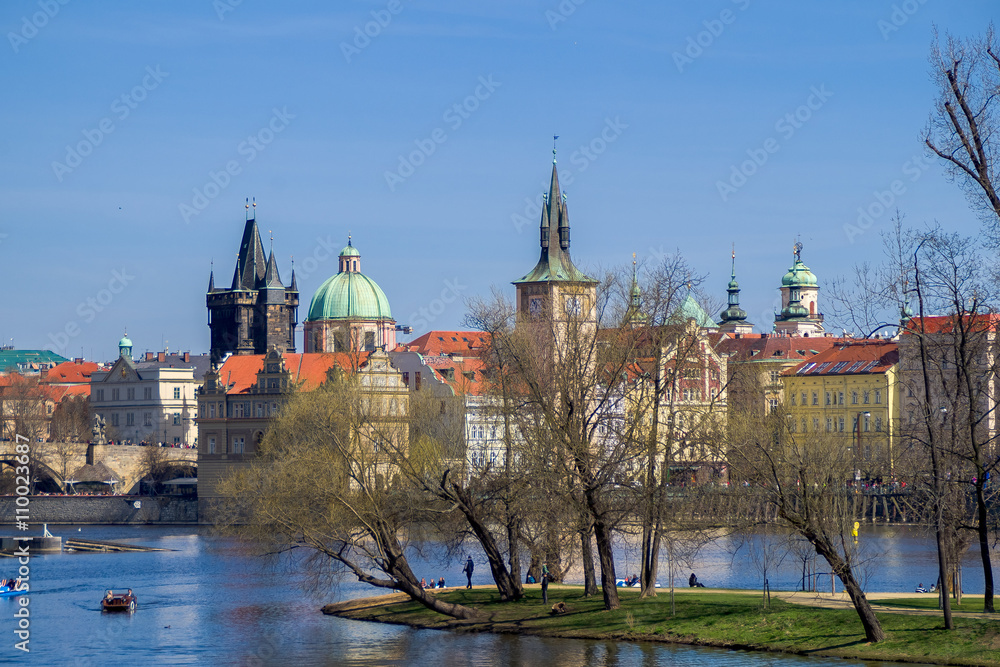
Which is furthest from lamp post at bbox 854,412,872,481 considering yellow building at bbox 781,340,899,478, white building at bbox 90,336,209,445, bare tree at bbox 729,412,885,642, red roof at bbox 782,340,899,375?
white building at bbox 90,336,209,445

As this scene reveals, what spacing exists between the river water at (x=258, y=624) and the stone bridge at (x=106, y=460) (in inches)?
2061

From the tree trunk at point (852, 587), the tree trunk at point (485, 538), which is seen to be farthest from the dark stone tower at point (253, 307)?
the tree trunk at point (852, 587)

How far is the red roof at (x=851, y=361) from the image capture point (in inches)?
5054

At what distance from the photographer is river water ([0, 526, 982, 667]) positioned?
137 feet

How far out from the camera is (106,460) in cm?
13762

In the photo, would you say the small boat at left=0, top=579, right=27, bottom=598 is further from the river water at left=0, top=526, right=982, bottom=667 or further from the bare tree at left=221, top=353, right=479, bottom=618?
the bare tree at left=221, top=353, right=479, bottom=618

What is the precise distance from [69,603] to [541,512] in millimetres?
23270

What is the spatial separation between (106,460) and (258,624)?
3569 inches

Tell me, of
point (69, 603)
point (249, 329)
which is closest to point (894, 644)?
point (69, 603)

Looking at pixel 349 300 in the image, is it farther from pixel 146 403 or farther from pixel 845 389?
pixel 845 389

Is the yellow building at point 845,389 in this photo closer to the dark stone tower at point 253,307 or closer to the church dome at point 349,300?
the church dome at point 349,300

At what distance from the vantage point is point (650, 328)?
45.6m

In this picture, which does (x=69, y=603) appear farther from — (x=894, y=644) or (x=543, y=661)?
(x=894, y=644)

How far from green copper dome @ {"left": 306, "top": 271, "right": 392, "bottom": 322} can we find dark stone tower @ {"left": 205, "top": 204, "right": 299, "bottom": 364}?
86.8ft
